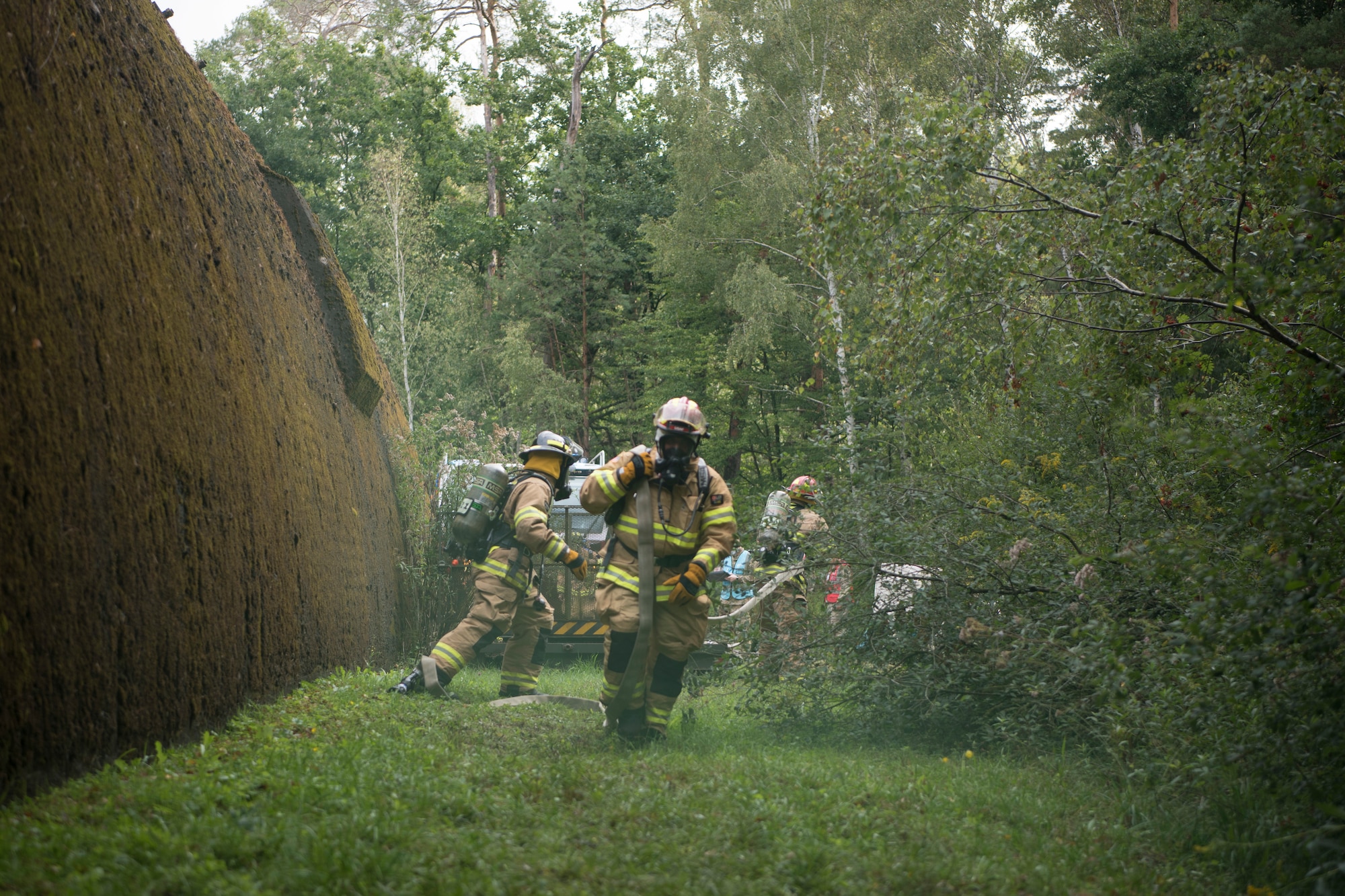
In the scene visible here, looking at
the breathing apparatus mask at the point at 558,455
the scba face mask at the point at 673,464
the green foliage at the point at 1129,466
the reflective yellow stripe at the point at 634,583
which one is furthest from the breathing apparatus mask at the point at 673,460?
the breathing apparatus mask at the point at 558,455

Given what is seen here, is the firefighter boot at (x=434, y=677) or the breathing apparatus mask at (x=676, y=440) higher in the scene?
the breathing apparatus mask at (x=676, y=440)

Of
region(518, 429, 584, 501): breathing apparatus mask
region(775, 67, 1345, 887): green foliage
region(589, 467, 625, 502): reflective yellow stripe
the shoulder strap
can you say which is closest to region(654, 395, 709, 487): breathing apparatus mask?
the shoulder strap

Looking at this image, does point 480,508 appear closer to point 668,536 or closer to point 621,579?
point 621,579

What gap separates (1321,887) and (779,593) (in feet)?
18.2

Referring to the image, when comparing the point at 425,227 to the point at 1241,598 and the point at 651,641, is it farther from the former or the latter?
the point at 1241,598

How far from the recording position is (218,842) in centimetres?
307

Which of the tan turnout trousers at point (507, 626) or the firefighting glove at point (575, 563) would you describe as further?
the tan turnout trousers at point (507, 626)

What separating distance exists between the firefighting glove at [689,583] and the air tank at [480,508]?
2533 mm

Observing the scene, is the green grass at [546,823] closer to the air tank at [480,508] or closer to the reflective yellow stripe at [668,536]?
the reflective yellow stripe at [668,536]

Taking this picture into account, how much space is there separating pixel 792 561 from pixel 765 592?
1.05 feet

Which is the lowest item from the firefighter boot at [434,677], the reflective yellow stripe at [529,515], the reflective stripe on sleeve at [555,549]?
the firefighter boot at [434,677]

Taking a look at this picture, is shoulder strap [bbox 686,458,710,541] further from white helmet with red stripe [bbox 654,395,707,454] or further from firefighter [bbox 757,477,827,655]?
firefighter [bbox 757,477,827,655]

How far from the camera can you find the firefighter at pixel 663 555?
6.46m

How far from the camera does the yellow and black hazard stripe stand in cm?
1070
